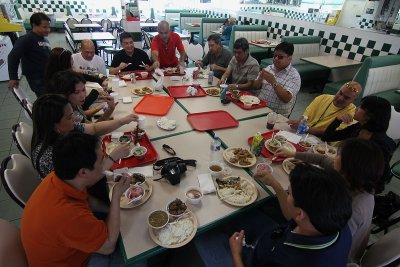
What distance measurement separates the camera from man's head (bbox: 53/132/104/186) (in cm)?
117

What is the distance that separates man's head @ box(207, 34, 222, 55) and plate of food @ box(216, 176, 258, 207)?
2.91 m

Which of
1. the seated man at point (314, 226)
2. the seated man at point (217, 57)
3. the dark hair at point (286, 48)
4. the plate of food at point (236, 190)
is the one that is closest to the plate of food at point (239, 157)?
the plate of food at point (236, 190)

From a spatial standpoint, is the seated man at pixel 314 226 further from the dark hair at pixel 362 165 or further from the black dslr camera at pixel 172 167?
the black dslr camera at pixel 172 167

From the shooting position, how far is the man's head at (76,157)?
1172mm

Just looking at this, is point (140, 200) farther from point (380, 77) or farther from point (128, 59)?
point (380, 77)

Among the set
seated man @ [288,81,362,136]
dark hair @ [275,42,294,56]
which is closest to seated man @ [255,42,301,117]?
dark hair @ [275,42,294,56]

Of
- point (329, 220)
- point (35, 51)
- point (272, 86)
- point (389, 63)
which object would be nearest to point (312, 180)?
point (329, 220)

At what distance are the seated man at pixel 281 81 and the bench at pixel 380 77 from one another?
6.19 feet

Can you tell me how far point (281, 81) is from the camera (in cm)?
294

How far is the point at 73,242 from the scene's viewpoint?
1.14m

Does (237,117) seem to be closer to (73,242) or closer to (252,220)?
(252,220)

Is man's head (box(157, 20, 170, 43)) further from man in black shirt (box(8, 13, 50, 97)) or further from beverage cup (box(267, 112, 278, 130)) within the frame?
beverage cup (box(267, 112, 278, 130))

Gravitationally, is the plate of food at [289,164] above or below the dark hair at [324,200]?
below

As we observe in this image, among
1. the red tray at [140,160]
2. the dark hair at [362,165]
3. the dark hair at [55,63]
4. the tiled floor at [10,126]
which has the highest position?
the dark hair at [55,63]
